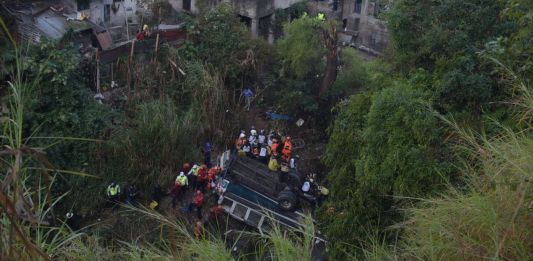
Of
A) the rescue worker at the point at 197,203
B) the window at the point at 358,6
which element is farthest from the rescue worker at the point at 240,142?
the window at the point at 358,6

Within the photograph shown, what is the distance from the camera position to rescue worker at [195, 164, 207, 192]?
36.2ft

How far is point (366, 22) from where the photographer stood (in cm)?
2002

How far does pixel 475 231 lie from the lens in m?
3.38

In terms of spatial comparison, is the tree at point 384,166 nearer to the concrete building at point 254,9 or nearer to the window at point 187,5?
the concrete building at point 254,9

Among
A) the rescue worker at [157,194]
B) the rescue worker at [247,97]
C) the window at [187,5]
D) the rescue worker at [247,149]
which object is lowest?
the rescue worker at [157,194]

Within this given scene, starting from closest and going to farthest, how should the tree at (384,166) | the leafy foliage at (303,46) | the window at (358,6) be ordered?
the tree at (384,166), the leafy foliage at (303,46), the window at (358,6)

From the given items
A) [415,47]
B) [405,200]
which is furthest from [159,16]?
[405,200]

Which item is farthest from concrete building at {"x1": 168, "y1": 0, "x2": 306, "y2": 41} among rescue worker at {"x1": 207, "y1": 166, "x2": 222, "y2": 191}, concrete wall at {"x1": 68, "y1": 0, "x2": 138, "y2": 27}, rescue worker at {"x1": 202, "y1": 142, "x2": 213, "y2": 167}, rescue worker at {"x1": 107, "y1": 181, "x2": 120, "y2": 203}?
rescue worker at {"x1": 107, "y1": 181, "x2": 120, "y2": 203}

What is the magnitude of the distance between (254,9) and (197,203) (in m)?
7.45

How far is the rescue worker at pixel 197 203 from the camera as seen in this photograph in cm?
1054

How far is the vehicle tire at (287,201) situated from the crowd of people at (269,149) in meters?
0.94

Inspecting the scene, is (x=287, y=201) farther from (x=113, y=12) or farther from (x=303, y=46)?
(x=113, y=12)

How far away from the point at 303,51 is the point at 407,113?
6285mm

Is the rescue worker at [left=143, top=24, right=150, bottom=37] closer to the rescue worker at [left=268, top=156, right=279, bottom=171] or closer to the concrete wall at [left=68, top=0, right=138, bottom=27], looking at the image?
the concrete wall at [left=68, top=0, right=138, bottom=27]
